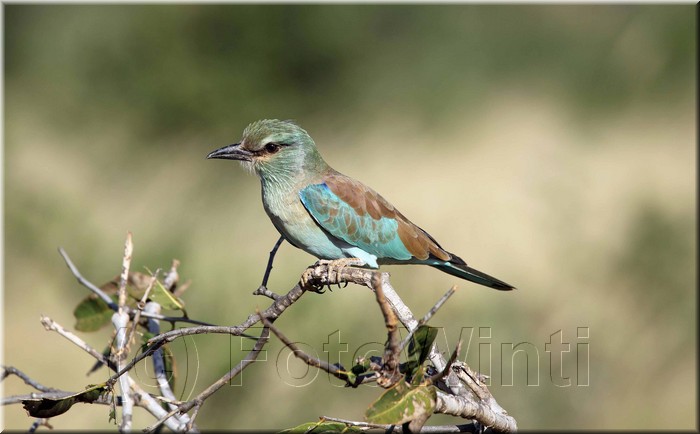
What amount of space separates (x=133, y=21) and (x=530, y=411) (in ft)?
11.1

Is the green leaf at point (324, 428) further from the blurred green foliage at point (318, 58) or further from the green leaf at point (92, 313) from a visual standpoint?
the blurred green foliage at point (318, 58)

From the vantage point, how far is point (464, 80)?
201 inches

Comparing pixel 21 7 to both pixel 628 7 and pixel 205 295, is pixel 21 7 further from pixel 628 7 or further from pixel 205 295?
pixel 628 7

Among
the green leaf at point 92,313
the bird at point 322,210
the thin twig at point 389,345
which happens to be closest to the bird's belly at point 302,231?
the bird at point 322,210

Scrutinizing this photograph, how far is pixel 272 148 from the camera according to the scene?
2.16 metres

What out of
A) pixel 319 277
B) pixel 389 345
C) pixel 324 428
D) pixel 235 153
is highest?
pixel 235 153

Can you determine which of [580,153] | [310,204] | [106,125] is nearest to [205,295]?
[310,204]

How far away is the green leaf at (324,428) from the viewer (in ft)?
3.79

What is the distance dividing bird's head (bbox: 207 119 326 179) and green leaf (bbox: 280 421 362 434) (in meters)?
1.02

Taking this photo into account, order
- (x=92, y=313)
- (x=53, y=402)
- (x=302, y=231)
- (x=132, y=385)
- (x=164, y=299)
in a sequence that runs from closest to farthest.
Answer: (x=53, y=402) < (x=132, y=385) < (x=164, y=299) < (x=92, y=313) < (x=302, y=231)

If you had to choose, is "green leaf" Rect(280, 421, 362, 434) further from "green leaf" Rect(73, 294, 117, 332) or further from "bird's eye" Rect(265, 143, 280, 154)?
"bird's eye" Rect(265, 143, 280, 154)

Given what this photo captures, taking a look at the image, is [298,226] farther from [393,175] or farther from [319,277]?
[393,175]

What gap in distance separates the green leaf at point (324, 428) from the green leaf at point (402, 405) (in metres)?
0.14

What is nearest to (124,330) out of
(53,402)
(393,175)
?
(53,402)
